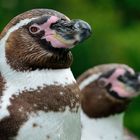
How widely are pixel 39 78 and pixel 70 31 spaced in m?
0.21

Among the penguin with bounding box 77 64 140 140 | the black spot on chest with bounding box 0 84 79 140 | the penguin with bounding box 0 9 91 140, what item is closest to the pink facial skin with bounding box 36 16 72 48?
the penguin with bounding box 0 9 91 140

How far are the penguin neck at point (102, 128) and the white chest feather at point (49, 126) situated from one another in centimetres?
135

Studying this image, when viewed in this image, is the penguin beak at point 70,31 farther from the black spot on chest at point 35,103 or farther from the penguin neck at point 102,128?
the penguin neck at point 102,128

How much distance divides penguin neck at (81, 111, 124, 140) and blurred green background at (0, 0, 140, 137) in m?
2.88

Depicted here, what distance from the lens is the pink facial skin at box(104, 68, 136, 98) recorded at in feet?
17.2

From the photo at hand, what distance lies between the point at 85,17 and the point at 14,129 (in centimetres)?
560

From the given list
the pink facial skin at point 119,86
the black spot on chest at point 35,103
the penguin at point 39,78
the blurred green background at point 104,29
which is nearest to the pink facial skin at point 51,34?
the penguin at point 39,78

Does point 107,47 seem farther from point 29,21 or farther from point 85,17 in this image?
point 29,21

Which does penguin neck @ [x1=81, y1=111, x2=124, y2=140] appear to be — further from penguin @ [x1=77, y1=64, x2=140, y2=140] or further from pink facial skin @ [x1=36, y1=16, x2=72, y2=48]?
pink facial skin @ [x1=36, y1=16, x2=72, y2=48]

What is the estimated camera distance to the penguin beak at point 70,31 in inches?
137

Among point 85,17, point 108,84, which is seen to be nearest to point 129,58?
point 85,17

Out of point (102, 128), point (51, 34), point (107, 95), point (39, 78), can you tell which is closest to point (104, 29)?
point (107, 95)

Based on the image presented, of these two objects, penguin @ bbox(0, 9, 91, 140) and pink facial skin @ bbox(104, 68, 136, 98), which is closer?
penguin @ bbox(0, 9, 91, 140)

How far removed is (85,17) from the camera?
890cm
